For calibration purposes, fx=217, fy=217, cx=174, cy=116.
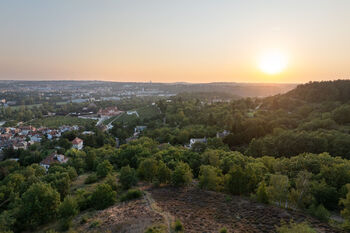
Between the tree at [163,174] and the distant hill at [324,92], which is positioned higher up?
the distant hill at [324,92]

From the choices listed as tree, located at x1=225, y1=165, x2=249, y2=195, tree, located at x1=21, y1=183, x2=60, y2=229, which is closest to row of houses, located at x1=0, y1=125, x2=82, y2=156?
tree, located at x1=21, y1=183, x2=60, y2=229

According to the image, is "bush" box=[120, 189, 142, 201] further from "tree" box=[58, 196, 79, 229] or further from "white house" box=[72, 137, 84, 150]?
"white house" box=[72, 137, 84, 150]

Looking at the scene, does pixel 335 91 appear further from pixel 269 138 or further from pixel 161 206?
pixel 161 206

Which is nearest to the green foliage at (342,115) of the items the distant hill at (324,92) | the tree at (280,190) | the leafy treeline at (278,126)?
the leafy treeline at (278,126)

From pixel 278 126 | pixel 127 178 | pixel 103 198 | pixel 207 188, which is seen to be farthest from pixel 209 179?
pixel 278 126

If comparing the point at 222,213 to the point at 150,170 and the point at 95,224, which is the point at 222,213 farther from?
the point at 150,170

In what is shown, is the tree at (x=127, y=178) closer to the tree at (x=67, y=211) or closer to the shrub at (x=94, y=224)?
the tree at (x=67, y=211)
